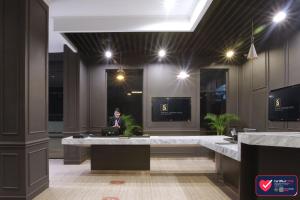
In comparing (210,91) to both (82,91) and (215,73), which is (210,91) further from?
(82,91)

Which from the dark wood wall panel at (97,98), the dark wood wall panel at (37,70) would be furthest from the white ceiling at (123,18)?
the dark wood wall panel at (97,98)

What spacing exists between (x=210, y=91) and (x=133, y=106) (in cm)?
273

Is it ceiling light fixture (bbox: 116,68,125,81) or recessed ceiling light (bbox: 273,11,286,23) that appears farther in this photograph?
ceiling light fixture (bbox: 116,68,125,81)

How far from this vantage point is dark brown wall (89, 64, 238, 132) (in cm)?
864

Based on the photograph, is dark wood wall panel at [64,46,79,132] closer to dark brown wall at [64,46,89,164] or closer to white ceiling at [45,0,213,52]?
dark brown wall at [64,46,89,164]

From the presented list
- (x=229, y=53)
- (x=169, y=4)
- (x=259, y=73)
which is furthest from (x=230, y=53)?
(x=169, y=4)

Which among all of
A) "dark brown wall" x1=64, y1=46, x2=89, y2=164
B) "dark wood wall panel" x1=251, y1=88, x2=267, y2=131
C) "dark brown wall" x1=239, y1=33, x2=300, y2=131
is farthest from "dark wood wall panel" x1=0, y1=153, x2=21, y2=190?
"dark wood wall panel" x1=251, y1=88, x2=267, y2=131

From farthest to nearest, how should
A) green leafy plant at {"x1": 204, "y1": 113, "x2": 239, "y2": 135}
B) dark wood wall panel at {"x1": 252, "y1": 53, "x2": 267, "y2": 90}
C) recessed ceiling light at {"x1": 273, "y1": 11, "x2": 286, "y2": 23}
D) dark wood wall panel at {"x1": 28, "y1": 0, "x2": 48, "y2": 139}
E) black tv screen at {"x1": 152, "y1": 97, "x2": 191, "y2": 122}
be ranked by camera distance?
black tv screen at {"x1": 152, "y1": 97, "x2": 191, "y2": 122} → green leafy plant at {"x1": 204, "y1": 113, "x2": 239, "y2": 135} → dark wood wall panel at {"x1": 252, "y1": 53, "x2": 267, "y2": 90} → recessed ceiling light at {"x1": 273, "y1": 11, "x2": 286, "y2": 23} → dark wood wall panel at {"x1": 28, "y1": 0, "x2": 48, "y2": 139}

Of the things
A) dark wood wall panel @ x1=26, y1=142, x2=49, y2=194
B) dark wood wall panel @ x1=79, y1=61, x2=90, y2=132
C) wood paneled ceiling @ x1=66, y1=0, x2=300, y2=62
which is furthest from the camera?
dark wood wall panel @ x1=79, y1=61, x2=90, y2=132

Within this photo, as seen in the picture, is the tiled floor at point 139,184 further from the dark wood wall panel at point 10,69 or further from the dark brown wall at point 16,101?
the dark wood wall panel at point 10,69

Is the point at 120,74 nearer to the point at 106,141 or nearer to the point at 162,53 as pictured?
the point at 162,53

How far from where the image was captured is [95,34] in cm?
635

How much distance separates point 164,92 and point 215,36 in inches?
111

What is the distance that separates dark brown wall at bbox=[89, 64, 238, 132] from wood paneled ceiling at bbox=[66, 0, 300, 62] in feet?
1.83
